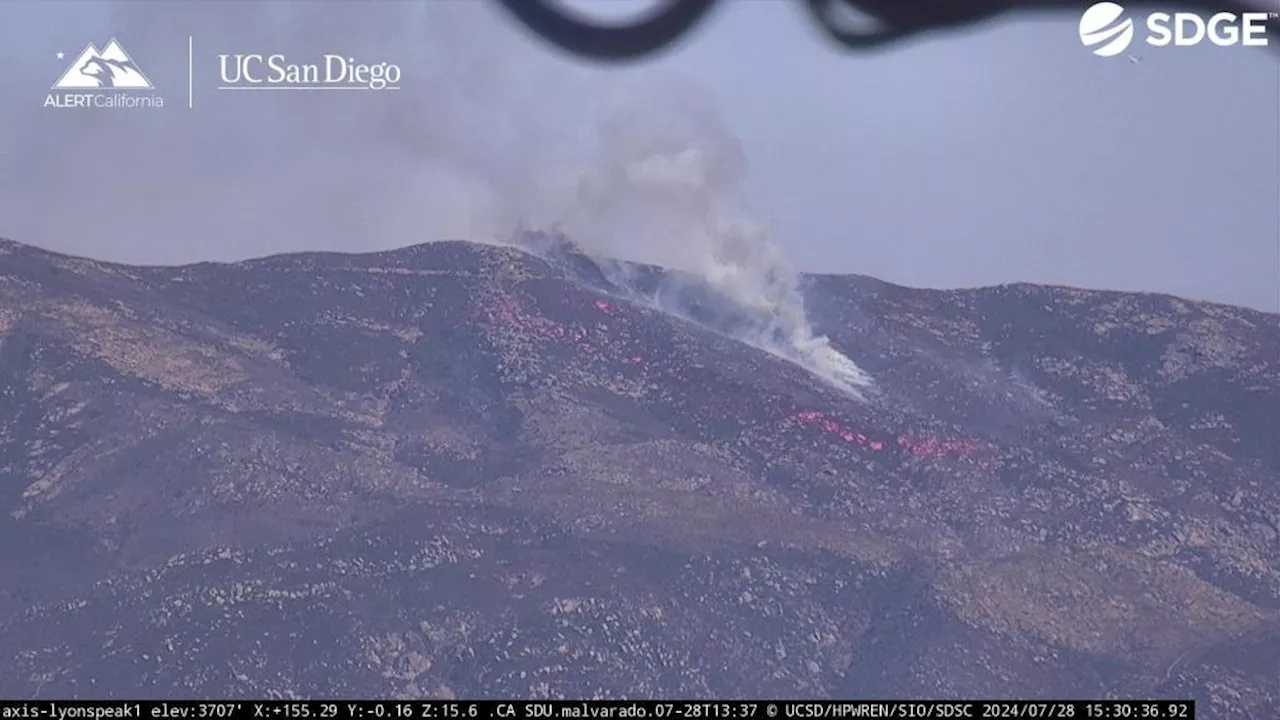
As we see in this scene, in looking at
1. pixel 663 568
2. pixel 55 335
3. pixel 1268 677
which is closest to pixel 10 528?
pixel 55 335

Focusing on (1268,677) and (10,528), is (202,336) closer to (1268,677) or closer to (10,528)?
(10,528)

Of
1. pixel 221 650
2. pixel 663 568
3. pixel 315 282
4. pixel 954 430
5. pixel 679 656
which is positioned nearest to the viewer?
pixel 221 650

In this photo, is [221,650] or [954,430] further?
[954,430]

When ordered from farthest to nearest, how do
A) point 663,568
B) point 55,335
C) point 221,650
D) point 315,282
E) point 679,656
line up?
1. point 315,282
2. point 55,335
3. point 663,568
4. point 679,656
5. point 221,650

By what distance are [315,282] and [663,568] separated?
11595 millimetres

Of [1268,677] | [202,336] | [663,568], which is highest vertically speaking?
[202,336]

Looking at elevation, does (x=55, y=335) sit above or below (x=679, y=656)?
above

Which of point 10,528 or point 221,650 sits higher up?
point 10,528

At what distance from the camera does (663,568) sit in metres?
22.0

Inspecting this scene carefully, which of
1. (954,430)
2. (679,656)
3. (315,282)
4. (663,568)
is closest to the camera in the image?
(679,656)

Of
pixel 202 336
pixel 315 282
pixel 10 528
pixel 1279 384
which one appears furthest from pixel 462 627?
pixel 1279 384

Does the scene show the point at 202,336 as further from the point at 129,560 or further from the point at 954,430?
the point at 954,430

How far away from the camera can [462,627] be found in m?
20.1

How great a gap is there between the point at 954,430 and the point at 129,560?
15859 millimetres
